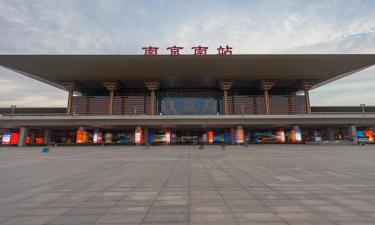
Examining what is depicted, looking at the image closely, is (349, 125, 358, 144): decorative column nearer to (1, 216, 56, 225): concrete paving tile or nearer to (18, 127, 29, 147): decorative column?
(1, 216, 56, 225): concrete paving tile

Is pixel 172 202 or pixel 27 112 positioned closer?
pixel 172 202

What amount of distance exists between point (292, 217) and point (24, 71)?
6820 cm

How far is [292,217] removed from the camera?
14.6 ft

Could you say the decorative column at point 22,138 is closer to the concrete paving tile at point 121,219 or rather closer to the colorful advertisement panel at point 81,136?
the colorful advertisement panel at point 81,136

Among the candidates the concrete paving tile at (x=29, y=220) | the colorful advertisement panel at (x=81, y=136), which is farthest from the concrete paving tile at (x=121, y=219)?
the colorful advertisement panel at (x=81, y=136)

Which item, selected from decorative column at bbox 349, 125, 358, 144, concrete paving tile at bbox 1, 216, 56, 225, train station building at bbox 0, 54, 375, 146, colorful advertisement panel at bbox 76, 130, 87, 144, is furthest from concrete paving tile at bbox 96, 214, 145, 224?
decorative column at bbox 349, 125, 358, 144

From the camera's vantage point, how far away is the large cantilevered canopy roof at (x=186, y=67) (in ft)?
163

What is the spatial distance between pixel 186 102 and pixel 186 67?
14.3m

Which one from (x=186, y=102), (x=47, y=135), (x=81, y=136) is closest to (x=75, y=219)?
(x=81, y=136)

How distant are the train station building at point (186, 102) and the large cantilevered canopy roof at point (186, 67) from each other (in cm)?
25

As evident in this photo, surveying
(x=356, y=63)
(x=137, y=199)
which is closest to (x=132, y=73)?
(x=137, y=199)

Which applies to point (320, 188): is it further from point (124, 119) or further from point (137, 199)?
point (124, 119)

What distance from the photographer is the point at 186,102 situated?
64.1 metres

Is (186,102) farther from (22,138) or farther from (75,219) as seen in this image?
(75,219)
